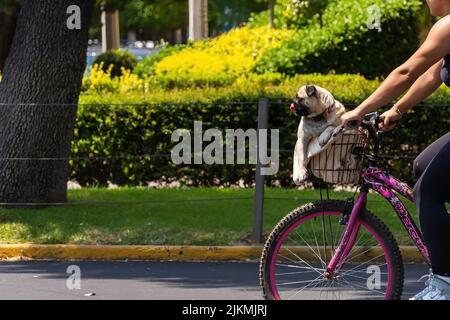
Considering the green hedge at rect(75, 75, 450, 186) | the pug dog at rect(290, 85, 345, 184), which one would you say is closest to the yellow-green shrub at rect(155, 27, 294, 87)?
the green hedge at rect(75, 75, 450, 186)

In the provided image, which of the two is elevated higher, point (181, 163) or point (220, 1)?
point (220, 1)

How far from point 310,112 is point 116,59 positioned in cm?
2386

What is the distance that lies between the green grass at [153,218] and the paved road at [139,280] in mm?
480

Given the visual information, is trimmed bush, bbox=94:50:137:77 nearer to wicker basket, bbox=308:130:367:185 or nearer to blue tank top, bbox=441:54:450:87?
wicker basket, bbox=308:130:367:185

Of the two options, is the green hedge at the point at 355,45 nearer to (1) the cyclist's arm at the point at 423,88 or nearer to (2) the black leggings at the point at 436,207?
(1) the cyclist's arm at the point at 423,88

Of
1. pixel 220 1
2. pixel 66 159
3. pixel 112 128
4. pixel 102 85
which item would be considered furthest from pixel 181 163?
pixel 220 1

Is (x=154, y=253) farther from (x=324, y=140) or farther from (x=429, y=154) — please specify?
(x=429, y=154)

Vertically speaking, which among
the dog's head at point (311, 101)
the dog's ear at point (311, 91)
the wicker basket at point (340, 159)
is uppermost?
the dog's ear at point (311, 91)

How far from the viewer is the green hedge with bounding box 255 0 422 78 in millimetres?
19719

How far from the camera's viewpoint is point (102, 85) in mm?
16953

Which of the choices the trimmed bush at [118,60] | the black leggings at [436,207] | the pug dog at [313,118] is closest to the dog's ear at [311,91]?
the pug dog at [313,118]

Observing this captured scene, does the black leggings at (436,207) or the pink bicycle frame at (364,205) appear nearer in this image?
the black leggings at (436,207)

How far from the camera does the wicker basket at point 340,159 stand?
20.0ft
